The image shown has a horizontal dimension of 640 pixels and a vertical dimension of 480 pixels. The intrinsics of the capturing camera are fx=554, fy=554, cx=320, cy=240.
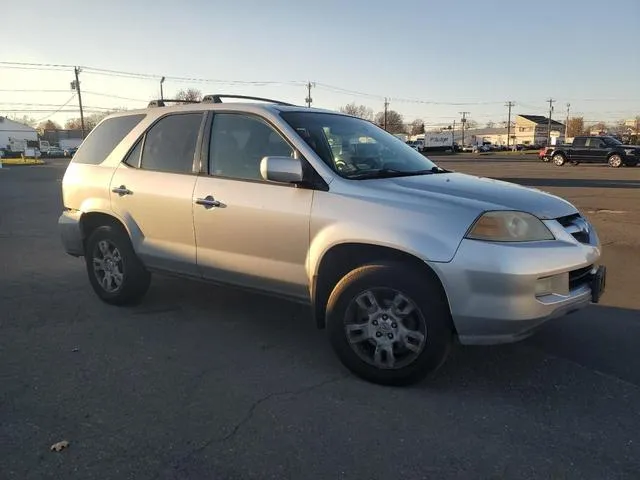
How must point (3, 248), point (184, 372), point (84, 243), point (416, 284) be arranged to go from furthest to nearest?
point (3, 248), point (84, 243), point (184, 372), point (416, 284)

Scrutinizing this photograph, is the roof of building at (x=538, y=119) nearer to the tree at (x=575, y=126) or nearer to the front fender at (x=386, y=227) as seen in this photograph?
the tree at (x=575, y=126)

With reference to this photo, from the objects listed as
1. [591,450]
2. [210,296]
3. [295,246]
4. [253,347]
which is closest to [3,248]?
[210,296]

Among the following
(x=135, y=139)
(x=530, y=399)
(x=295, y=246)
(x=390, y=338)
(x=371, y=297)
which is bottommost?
(x=530, y=399)

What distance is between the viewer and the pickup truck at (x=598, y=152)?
102 ft

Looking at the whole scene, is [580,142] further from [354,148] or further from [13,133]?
[13,133]

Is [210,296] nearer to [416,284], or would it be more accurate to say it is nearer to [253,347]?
[253,347]

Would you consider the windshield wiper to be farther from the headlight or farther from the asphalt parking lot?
the asphalt parking lot

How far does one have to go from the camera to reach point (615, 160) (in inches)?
1235

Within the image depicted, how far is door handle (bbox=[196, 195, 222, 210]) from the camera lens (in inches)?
168

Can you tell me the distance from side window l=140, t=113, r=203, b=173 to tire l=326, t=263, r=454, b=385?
6.12ft

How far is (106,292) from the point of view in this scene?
5293mm

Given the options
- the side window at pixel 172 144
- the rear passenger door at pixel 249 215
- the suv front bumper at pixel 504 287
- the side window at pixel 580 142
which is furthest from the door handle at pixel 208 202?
the side window at pixel 580 142

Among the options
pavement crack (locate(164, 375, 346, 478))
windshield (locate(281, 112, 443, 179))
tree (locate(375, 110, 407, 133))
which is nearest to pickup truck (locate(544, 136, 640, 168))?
windshield (locate(281, 112, 443, 179))

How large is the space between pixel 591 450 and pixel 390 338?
1.25m
